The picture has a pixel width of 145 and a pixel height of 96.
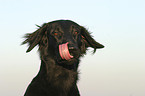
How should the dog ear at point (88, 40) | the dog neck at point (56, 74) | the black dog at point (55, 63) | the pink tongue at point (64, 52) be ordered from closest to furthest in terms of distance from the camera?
1. the pink tongue at point (64, 52)
2. the black dog at point (55, 63)
3. the dog neck at point (56, 74)
4. the dog ear at point (88, 40)

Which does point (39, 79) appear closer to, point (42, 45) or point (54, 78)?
point (54, 78)

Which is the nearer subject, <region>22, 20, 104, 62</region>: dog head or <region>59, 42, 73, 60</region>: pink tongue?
<region>59, 42, 73, 60</region>: pink tongue

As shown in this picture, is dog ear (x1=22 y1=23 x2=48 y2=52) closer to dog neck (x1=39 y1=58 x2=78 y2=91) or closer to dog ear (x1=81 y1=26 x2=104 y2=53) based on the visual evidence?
dog neck (x1=39 y1=58 x2=78 y2=91)

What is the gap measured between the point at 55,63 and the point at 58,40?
2.02ft

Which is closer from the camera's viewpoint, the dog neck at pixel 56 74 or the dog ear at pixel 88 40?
the dog neck at pixel 56 74

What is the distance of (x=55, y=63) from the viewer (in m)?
6.44

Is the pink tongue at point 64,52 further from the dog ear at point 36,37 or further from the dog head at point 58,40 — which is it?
the dog ear at point 36,37

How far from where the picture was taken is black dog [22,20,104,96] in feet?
20.6

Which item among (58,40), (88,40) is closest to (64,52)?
(58,40)

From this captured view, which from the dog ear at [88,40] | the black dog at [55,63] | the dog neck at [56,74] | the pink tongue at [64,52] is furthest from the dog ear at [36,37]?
the dog ear at [88,40]

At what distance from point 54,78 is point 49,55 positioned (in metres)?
0.61

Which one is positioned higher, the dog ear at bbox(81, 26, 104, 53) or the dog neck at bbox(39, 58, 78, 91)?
the dog ear at bbox(81, 26, 104, 53)

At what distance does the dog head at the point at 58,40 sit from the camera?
5.86 m

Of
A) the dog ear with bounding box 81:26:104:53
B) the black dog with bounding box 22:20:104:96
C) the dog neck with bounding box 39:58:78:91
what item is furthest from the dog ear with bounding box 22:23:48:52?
the dog ear with bounding box 81:26:104:53
